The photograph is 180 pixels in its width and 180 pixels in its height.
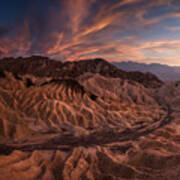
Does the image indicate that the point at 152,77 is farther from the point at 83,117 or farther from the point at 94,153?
the point at 94,153

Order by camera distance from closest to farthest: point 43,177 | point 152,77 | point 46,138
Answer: point 43,177 → point 46,138 → point 152,77

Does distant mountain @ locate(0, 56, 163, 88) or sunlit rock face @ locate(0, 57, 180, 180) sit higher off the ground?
distant mountain @ locate(0, 56, 163, 88)

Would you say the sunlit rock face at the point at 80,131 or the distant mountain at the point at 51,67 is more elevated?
the distant mountain at the point at 51,67

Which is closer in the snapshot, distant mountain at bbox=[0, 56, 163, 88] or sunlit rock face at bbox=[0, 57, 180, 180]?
sunlit rock face at bbox=[0, 57, 180, 180]

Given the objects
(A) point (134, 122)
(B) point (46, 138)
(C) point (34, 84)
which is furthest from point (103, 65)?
(B) point (46, 138)

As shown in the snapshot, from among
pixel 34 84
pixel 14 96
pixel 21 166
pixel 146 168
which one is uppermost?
pixel 34 84

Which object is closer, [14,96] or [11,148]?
[11,148]

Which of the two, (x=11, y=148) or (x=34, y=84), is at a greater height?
(x=34, y=84)

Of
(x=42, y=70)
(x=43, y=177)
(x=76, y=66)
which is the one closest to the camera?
(x=43, y=177)
